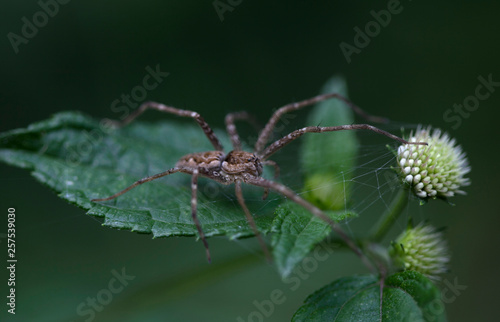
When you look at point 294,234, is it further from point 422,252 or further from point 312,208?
point 422,252

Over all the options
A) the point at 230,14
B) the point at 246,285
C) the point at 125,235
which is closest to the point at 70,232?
the point at 125,235

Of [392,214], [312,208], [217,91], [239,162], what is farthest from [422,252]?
[217,91]

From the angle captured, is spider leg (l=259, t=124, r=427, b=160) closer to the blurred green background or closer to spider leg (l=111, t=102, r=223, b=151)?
spider leg (l=111, t=102, r=223, b=151)

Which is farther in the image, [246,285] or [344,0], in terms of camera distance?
[344,0]

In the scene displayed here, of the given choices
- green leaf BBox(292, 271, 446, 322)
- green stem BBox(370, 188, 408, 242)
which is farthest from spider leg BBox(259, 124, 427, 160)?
green leaf BBox(292, 271, 446, 322)

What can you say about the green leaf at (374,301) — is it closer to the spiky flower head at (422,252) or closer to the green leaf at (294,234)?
the spiky flower head at (422,252)

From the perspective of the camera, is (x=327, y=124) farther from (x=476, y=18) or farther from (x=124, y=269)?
(x=476, y=18)
